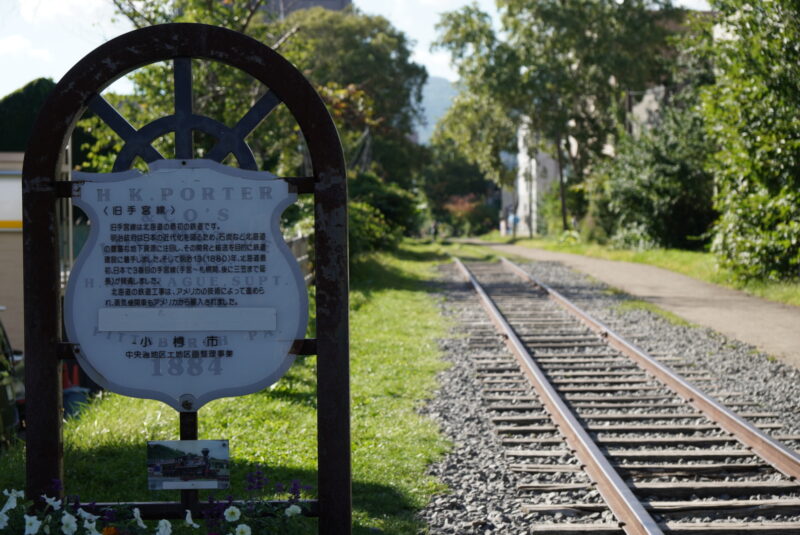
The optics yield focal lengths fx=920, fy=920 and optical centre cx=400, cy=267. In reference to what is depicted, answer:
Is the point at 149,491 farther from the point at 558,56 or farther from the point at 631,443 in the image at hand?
the point at 558,56

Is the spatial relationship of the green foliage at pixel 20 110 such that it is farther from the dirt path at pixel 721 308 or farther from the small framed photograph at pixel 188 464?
the small framed photograph at pixel 188 464

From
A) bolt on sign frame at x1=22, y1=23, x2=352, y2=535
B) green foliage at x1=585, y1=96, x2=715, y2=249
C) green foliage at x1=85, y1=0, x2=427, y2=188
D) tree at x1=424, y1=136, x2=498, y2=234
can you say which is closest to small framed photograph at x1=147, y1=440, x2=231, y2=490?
bolt on sign frame at x1=22, y1=23, x2=352, y2=535

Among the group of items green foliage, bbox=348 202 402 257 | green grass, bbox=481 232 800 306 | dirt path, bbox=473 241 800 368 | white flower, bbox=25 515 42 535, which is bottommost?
dirt path, bbox=473 241 800 368

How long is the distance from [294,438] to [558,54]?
39494 mm

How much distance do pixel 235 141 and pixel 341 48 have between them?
48.3m

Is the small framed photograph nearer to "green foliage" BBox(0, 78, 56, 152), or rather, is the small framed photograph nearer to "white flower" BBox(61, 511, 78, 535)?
"white flower" BBox(61, 511, 78, 535)

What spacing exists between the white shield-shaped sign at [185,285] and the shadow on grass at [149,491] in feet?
4.62

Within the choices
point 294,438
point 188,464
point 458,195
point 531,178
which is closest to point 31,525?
point 188,464

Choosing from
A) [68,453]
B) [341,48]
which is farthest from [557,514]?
[341,48]

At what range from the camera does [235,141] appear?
4023 millimetres

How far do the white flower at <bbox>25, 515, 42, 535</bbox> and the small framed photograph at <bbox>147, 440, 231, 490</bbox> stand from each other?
1.80 feet

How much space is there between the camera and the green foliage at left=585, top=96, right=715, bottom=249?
29.7 metres

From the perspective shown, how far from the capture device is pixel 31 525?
3584mm

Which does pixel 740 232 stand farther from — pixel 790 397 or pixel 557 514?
pixel 557 514
